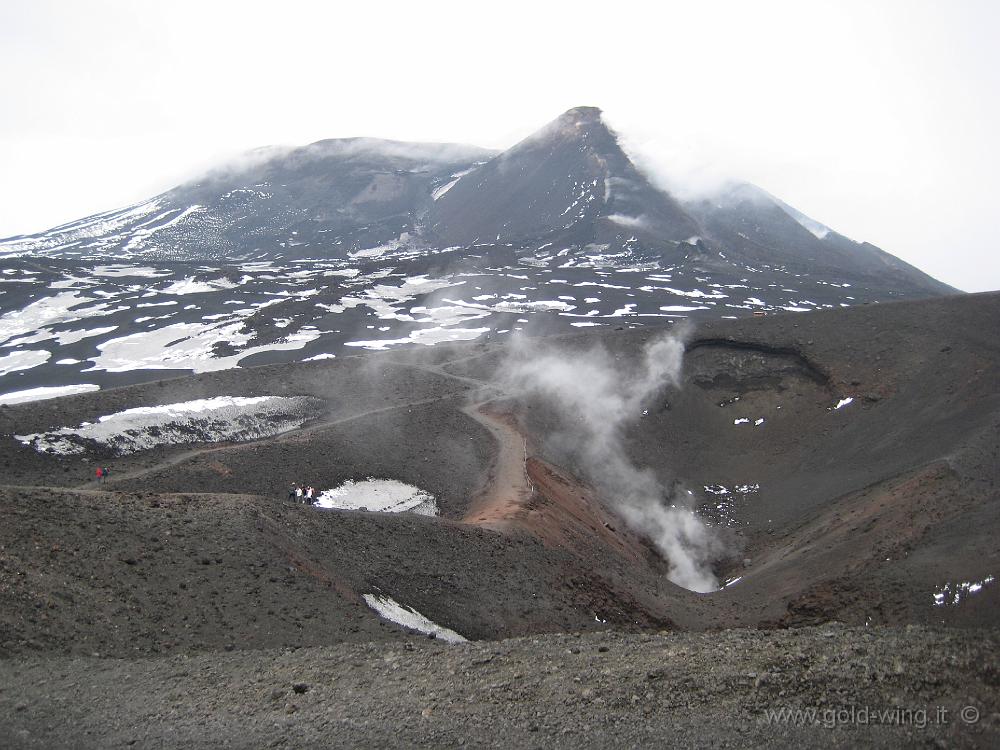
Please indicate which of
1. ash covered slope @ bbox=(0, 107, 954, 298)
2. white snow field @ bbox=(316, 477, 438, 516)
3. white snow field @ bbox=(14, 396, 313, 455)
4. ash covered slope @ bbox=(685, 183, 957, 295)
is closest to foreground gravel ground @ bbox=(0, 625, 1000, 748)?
white snow field @ bbox=(316, 477, 438, 516)

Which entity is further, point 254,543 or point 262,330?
point 262,330

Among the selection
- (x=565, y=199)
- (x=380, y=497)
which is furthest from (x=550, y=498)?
(x=565, y=199)

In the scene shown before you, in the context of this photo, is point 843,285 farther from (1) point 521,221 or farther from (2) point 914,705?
(2) point 914,705

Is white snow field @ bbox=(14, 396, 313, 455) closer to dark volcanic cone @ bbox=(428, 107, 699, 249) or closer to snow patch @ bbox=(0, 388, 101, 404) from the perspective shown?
snow patch @ bbox=(0, 388, 101, 404)

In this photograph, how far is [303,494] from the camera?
30141 millimetres

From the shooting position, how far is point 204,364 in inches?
2554

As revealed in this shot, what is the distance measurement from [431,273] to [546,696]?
103 meters

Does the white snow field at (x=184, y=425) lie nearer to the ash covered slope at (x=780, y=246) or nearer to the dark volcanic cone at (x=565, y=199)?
the dark volcanic cone at (x=565, y=199)

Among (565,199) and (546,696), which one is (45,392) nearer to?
(546,696)

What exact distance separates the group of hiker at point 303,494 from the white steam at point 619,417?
15282 mm

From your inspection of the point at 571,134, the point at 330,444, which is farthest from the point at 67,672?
the point at 571,134

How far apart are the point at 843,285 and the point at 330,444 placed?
362 feet

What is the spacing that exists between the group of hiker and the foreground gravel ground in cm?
1588

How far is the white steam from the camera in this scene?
111 feet
